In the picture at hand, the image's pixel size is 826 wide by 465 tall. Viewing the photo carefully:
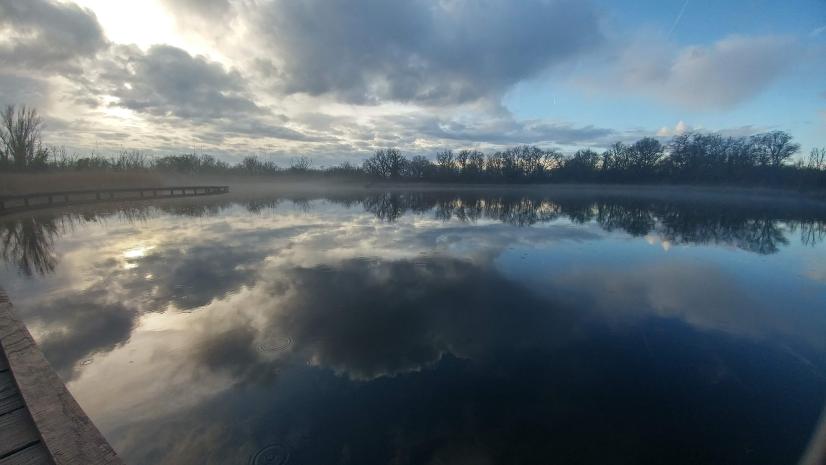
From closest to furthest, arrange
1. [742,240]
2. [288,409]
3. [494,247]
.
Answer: [288,409]
[494,247]
[742,240]

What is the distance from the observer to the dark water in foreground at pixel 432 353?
12.7ft

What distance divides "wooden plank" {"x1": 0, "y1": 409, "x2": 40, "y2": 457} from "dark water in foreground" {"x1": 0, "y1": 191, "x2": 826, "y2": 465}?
1.42 metres

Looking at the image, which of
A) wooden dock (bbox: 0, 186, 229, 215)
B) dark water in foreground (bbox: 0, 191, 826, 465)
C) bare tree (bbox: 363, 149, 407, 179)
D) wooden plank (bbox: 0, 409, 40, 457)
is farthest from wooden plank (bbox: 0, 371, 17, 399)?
bare tree (bbox: 363, 149, 407, 179)

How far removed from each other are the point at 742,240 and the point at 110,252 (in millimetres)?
29307

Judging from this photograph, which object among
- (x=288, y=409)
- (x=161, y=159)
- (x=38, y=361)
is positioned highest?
(x=161, y=159)

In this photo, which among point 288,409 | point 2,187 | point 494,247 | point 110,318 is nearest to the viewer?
point 288,409

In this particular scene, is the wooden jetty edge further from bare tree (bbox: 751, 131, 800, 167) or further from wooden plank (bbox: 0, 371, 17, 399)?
bare tree (bbox: 751, 131, 800, 167)

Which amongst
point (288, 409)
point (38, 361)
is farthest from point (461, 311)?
point (38, 361)

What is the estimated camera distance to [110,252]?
12695 mm

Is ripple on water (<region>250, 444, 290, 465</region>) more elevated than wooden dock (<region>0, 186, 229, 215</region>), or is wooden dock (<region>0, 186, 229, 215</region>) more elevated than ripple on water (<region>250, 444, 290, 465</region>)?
wooden dock (<region>0, 186, 229, 215</region>)

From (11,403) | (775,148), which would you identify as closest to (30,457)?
(11,403)

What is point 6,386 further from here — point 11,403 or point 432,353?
point 432,353

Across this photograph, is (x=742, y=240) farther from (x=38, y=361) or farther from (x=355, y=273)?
(x=38, y=361)

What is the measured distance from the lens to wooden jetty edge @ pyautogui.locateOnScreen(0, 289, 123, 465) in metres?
2.10
